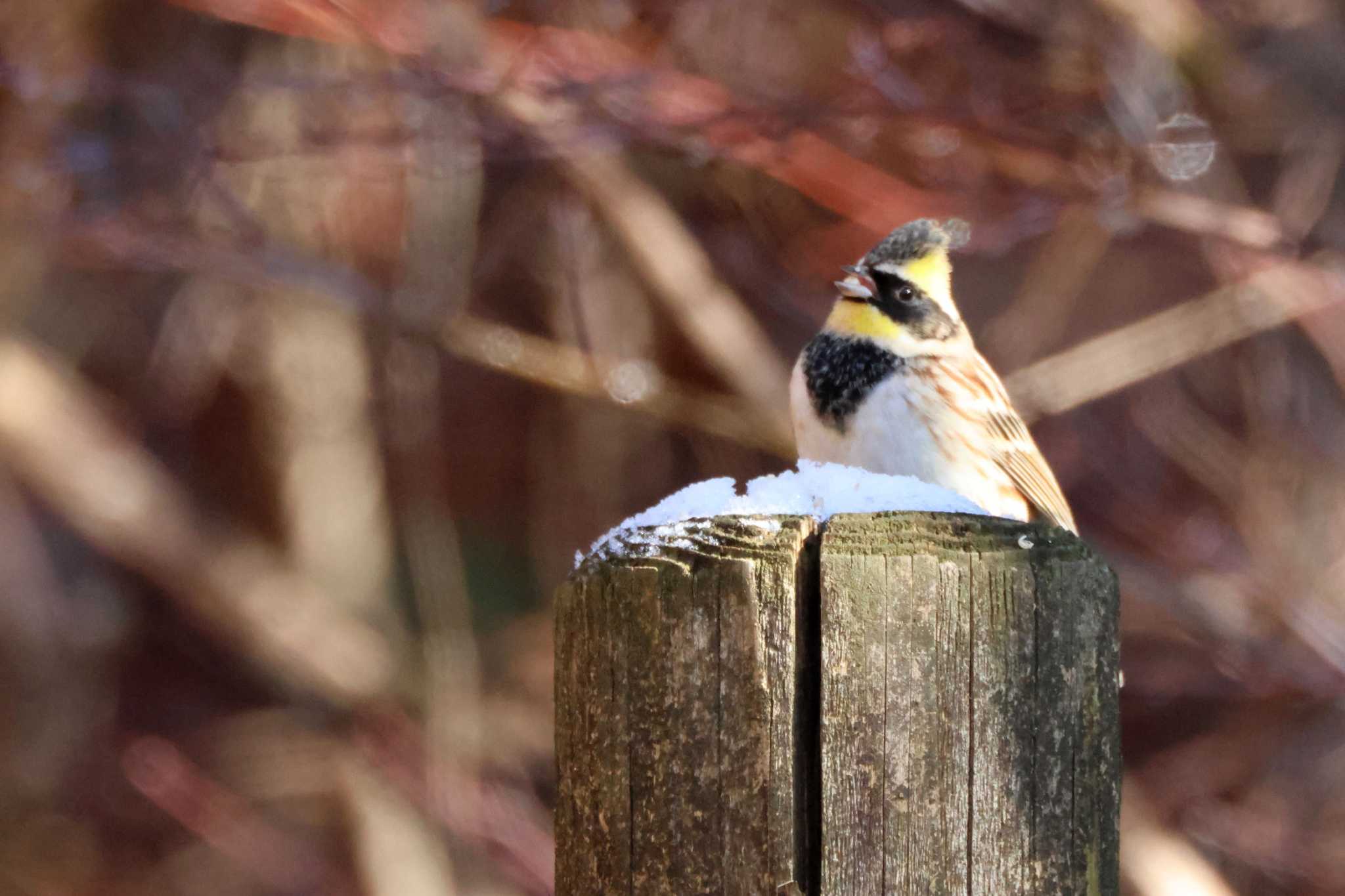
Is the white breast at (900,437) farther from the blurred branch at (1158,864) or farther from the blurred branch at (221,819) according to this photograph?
the blurred branch at (221,819)

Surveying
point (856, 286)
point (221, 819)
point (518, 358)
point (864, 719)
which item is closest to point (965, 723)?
point (864, 719)

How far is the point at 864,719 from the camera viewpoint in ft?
4.46

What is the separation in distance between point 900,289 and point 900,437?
1.17 ft

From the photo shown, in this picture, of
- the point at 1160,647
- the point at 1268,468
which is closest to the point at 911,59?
the point at 1268,468

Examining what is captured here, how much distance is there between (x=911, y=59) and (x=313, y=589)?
10.5 ft

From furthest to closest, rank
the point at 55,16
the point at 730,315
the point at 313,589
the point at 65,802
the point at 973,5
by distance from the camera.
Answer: the point at 65,802 < the point at 313,589 < the point at 730,315 < the point at 55,16 < the point at 973,5

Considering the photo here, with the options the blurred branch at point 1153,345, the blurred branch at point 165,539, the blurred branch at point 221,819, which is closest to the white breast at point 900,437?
the blurred branch at point 1153,345

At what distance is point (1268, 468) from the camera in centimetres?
546

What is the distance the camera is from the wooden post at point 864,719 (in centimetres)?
136

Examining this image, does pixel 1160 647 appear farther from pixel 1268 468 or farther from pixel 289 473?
pixel 289 473

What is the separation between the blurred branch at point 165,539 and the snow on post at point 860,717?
15.7 ft

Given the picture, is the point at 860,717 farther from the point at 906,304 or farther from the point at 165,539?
the point at 165,539

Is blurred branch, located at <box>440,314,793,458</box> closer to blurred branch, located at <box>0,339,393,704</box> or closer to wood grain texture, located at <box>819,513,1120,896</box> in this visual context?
blurred branch, located at <box>0,339,393,704</box>

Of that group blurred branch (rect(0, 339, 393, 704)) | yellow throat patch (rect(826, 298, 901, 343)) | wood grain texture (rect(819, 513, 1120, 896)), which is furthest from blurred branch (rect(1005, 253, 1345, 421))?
wood grain texture (rect(819, 513, 1120, 896))
